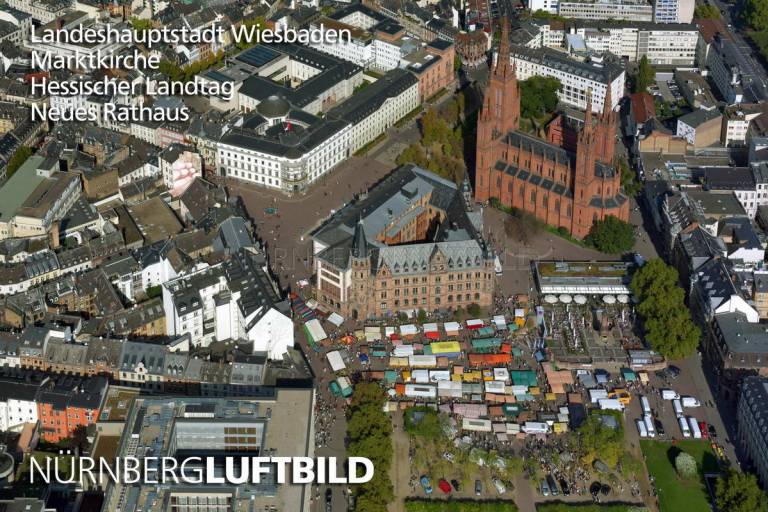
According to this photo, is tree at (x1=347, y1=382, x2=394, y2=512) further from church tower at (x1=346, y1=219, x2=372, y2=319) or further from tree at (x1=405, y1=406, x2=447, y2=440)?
church tower at (x1=346, y1=219, x2=372, y2=319)

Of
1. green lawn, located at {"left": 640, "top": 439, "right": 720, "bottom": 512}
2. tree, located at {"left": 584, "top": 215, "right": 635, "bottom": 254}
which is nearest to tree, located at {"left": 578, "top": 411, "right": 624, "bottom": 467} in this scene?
green lawn, located at {"left": 640, "top": 439, "right": 720, "bottom": 512}

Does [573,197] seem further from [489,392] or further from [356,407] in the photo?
[356,407]

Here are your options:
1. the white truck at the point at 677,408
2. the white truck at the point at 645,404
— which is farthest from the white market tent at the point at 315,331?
the white truck at the point at 677,408

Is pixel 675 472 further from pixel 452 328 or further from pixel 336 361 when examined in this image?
pixel 336 361

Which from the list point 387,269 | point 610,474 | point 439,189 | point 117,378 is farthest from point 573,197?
point 117,378

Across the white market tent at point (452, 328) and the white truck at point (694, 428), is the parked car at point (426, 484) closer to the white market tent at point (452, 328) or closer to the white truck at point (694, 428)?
the white market tent at point (452, 328)

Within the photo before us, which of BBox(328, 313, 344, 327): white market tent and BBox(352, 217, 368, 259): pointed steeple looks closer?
BBox(352, 217, 368, 259): pointed steeple
